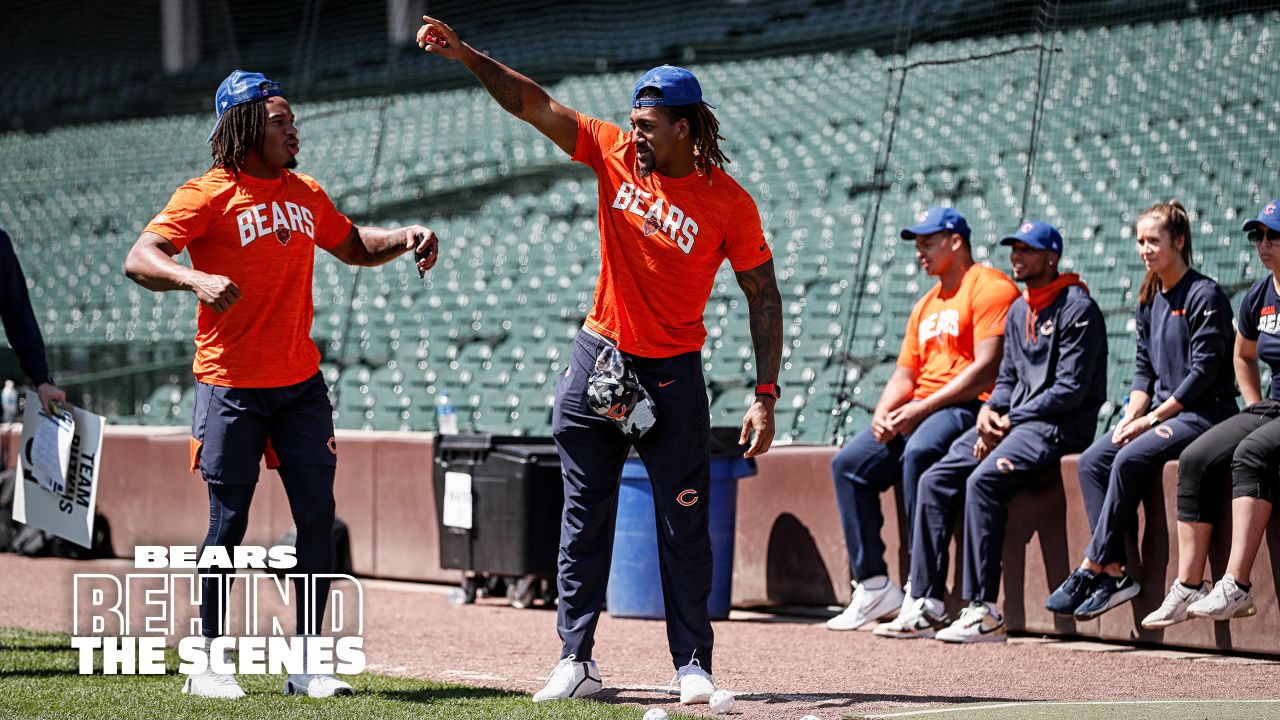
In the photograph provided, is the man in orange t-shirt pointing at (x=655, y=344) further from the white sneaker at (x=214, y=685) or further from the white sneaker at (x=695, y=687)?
the white sneaker at (x=214, y=685)

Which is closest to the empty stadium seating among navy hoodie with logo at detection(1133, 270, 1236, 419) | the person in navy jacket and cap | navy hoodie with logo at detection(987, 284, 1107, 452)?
navy hoodie with logo at detection(987, 284, 1107, 452)

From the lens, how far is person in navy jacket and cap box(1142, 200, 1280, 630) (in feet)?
17.5

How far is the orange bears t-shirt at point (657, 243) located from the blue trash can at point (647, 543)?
108 inches

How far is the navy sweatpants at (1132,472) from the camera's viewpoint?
5797 millimetres

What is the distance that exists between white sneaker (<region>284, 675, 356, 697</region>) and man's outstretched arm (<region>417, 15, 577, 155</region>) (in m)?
1.76

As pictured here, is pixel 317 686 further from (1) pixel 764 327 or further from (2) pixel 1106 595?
(2) pixel 1106 595

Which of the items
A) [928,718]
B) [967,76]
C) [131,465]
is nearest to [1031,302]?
[928,718]

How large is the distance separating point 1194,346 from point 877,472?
162 cm

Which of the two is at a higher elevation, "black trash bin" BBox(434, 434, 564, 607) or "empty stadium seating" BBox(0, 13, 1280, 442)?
"empty stadium seating" BBox(0, 13, 1280, 442)

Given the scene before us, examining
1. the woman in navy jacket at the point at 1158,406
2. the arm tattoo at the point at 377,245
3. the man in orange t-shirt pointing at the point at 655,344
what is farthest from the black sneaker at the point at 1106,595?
the arm tattoo at the point at 377,245

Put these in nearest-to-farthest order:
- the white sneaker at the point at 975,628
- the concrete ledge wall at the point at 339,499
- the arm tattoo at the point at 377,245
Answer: the arm tattoo at the point at 377,245
the white sneaker at the point at 975,628
the concrete ledge wall at the point at 339,499

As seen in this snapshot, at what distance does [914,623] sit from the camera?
634 cm

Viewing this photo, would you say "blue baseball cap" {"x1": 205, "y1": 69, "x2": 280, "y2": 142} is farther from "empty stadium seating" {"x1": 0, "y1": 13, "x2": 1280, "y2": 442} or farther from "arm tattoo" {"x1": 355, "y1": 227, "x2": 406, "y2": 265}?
"empty stadium seating" {"x1": 0, "y1": 13, "x2": 1280, "y2": 442}

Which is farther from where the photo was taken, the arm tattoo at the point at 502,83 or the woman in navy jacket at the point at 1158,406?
the woman in navy jacket at the point at 1158,406
